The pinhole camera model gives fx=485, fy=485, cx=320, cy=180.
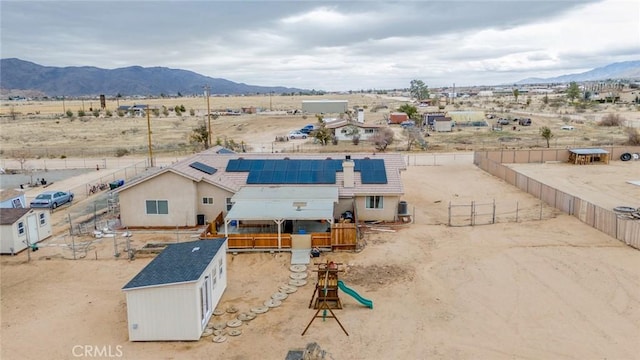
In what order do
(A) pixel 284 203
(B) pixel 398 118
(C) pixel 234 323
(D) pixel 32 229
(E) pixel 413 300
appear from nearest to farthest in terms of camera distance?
(C) pixel 234 323, (E) pixel 413 300, (D) pixel 32 229, (A) pixel 284 203, (B) pixel 398 118

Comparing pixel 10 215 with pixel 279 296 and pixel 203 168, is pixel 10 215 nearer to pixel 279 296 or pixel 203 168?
pixel 203 168

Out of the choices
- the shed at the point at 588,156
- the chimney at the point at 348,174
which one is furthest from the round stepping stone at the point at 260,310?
the shed at the point at 588,156

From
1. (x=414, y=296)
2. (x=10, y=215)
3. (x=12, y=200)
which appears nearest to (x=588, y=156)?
(x=414, y=296)

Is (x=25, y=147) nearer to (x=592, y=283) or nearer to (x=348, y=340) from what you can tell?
(x=348, y=340)

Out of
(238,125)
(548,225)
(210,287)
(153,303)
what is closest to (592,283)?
(548,225)

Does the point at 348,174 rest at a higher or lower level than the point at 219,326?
higher

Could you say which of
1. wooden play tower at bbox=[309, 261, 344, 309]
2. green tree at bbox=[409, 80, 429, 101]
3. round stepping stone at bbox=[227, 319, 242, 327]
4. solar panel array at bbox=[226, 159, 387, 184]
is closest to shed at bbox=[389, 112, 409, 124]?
solar panel array at bbox=[226, 159, 387, 184]

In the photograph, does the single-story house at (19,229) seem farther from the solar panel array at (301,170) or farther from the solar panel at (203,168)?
the solar panel array at (301,170)
